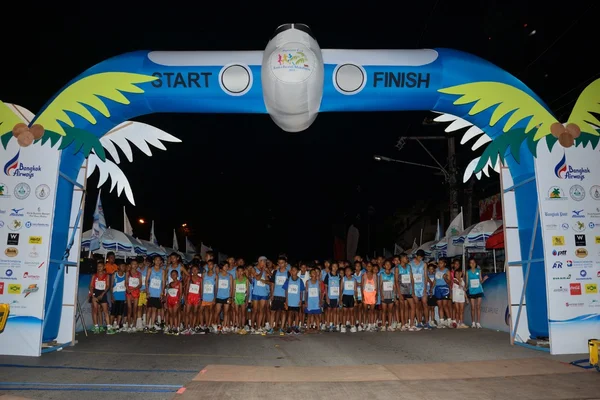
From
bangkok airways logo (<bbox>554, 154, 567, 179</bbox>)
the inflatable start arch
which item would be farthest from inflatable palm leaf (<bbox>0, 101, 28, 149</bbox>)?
bangkok airways logo (<bbox>554, 154, 567, 179</bbox>)

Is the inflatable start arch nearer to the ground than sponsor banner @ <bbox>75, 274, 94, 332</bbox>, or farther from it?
farther from it

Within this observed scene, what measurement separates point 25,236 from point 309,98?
4.94 meters

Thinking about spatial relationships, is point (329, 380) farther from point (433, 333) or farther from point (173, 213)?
point (173, 213)

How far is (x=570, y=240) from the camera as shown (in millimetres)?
7312

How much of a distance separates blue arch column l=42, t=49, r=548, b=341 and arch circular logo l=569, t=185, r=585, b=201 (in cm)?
58

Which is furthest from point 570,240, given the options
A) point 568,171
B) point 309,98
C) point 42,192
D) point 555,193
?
point 42,192

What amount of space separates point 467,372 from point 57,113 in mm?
7179

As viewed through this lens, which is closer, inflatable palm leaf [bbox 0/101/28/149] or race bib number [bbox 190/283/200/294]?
inflatable palm leaf [bbox 0/101/28/149]

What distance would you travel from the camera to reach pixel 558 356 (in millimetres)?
6871

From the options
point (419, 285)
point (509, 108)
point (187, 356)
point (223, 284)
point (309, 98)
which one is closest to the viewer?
point (187, 356)

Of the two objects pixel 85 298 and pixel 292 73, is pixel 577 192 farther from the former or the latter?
pixel 85 298

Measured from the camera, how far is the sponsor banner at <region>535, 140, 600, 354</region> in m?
A: 7.06

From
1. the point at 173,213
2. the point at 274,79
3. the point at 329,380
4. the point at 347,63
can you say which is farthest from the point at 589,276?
the point at 173,213

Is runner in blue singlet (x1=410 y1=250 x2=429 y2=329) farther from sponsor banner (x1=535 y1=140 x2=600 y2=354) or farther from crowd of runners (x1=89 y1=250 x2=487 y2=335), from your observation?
sponsor banner (x1=535 y1=140 x2=600 y2=354)
